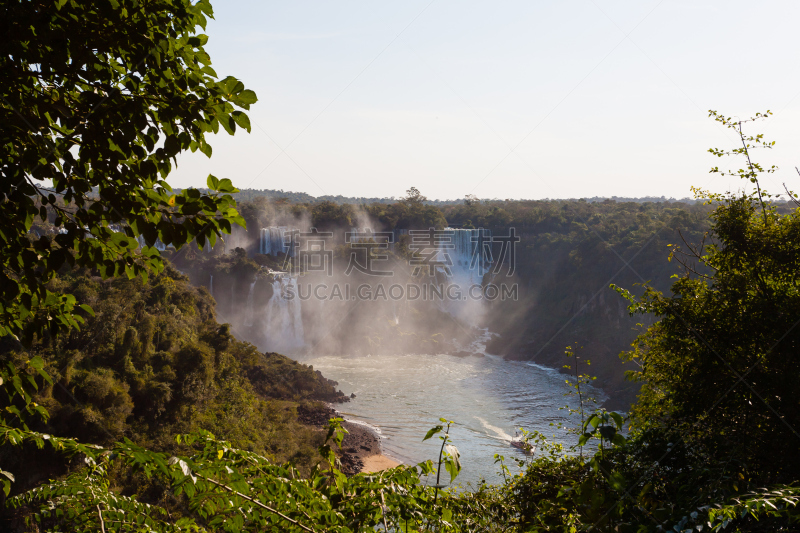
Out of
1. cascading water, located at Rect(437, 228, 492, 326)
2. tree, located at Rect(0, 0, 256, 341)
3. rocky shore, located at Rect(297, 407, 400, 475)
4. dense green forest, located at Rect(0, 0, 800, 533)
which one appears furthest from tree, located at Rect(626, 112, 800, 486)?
cascading water, located at Rect(437, 228, 492, 326)

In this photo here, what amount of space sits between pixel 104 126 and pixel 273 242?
43135mm

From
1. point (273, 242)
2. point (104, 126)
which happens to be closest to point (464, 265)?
point (273, 242)

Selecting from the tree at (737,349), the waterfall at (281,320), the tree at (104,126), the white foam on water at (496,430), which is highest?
the tree at (104,126)

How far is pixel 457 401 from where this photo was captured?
26859 mm

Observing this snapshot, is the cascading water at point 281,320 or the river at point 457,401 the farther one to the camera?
the cascading water at point 281,320

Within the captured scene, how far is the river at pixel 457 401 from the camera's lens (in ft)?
68.0

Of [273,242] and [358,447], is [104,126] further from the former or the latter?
[273,242]

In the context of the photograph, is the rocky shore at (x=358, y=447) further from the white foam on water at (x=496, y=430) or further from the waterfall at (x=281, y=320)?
the waterfall at (x=281, y=320)

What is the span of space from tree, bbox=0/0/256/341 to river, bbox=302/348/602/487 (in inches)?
646

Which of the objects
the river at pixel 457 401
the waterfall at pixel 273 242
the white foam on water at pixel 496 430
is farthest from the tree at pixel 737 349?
the waterfall at pixel 273 242

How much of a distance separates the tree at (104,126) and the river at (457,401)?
16.4 metres

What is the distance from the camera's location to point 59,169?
7.27 ft

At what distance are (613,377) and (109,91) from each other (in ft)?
106

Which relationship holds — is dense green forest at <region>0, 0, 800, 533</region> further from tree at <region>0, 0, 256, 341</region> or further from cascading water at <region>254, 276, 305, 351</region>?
cascading water at <region>254, 276, 305, 351</region>
